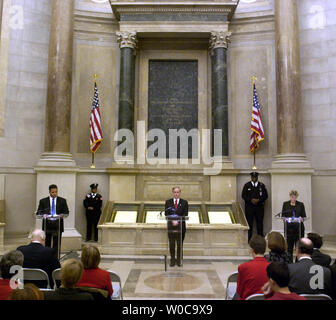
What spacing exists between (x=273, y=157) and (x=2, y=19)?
30.0 feet

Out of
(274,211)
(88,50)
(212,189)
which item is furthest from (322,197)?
(88,50)

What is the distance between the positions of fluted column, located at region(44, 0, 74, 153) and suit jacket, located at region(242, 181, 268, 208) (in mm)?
5180

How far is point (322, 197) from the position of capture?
1095 cm

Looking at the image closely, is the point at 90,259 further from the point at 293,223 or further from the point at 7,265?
the point at 293,223

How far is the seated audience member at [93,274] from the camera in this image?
330cm

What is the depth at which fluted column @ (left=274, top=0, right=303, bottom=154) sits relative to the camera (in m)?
10.7

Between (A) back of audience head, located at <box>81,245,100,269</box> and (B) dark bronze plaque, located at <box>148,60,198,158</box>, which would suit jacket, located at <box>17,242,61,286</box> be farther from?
(B) dark bronze plaque, located at <box>148,60,198,158</box>

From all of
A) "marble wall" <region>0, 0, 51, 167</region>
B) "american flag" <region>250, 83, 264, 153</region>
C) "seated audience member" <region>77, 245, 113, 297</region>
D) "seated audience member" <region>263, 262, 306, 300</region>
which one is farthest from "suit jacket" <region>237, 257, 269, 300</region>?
"marble wall" <region>0, 0, 51, 167</region>

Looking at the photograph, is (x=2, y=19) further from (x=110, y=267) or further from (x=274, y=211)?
(x=274, y=211)

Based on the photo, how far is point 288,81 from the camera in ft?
35.7

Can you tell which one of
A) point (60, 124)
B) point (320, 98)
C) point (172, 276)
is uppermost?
point (320, 98)

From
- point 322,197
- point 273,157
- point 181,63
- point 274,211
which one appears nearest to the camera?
point 274,211

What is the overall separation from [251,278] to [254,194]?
736 centimetres

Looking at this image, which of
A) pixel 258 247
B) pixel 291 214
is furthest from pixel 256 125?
pixel 258 247
